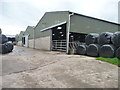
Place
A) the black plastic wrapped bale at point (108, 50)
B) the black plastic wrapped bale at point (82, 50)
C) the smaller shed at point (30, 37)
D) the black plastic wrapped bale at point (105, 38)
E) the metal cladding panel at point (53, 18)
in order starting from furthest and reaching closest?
the smaller shed at point (30, 37)
the metal cladding panel at point (53, 18)
the black plastic wrapped bale at point (82, 50)
the black plastic wrapped bale at point (105, 38)
the black plastic wrapped bale at point (108, 50)

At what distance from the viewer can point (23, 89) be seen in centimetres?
278

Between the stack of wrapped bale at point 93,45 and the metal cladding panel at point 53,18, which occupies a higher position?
the metal cladding panel at point 53,18

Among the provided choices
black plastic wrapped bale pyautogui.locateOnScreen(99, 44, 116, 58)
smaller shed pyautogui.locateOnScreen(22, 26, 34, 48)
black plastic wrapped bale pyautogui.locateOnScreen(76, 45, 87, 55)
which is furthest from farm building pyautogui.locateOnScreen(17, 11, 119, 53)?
smaller shed pyautogui.locateOnScreen(22, 26, 34, 48)

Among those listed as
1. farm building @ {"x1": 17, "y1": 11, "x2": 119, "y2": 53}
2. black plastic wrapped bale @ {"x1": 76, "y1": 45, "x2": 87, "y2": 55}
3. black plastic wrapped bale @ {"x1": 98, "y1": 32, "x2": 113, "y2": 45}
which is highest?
farm building @ {"x1": 17, "y1": 11, "x2": 119, "y2": 53}

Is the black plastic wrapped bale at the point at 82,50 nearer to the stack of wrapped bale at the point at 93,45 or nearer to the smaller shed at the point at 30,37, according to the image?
the stack of wrapped bale at the point at 93,45

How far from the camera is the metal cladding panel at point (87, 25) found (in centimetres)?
1069

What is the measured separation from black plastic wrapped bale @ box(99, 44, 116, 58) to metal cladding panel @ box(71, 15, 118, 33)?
3896 mm

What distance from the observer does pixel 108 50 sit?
7.21 meters

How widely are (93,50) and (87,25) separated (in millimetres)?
4346

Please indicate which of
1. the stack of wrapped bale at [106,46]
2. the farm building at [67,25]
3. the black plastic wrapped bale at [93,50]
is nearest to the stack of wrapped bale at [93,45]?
the black plastic wrapped bale at [93,50]

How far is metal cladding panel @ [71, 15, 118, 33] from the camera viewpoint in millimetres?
10688

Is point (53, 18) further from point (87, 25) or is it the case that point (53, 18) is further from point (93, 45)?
point (93, 45)

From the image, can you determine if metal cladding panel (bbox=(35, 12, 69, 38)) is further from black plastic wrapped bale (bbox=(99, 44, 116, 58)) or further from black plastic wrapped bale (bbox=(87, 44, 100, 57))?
black plastic wrapped bale (bbox=(99, 44, 116, 58))

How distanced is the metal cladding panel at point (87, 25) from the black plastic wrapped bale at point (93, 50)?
9.18 ft
